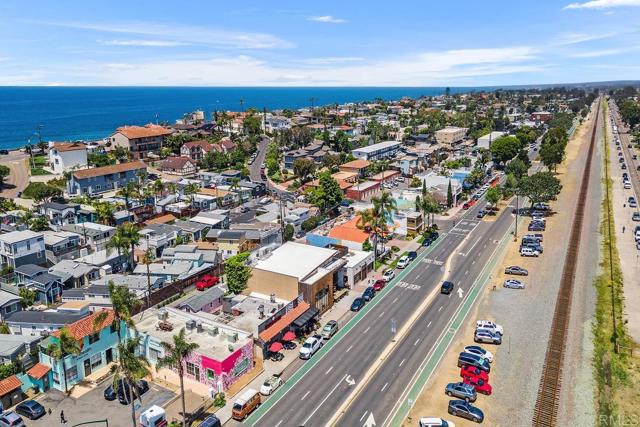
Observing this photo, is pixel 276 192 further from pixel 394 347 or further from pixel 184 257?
pixel 394 347

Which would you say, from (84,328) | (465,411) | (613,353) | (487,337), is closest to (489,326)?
(487,337)

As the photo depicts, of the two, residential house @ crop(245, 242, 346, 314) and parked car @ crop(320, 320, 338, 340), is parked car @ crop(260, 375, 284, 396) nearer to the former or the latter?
parked car @ crop(320, 320, 338, 340)

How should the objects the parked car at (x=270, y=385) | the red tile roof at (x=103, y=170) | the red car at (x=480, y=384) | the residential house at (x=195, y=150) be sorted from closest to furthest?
1. the red car at (x=480, y=384)
2. the parked car at (x=270, y=385)
3. the red tile roof at (x=103, y=170)
4. the residential house at (x=195, y=150)

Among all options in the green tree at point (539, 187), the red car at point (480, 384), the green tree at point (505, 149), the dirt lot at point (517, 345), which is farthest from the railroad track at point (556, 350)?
the green tree at point (505, 149)

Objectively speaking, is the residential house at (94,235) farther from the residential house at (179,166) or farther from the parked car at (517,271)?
the parked car at (517,271)

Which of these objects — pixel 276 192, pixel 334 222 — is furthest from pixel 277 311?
pixel 276 192

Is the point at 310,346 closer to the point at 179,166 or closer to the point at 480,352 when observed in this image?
the point at 480,352
